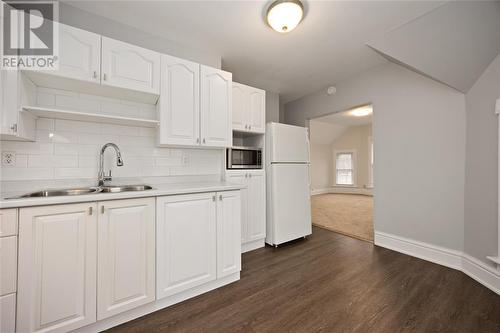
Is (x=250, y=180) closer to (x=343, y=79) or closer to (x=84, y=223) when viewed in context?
(x=84, y=223)

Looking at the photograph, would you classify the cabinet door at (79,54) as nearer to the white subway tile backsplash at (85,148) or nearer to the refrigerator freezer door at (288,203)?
the white subway tile backsplash at (85,148)

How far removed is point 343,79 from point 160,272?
12.1 feet

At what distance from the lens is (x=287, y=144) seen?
2922mm

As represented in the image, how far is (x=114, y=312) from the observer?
138 cm

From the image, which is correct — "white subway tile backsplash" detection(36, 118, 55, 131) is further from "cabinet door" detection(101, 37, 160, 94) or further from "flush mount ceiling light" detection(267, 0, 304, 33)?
"flush mount ceiling light" detection(267, 0, 304, 33)

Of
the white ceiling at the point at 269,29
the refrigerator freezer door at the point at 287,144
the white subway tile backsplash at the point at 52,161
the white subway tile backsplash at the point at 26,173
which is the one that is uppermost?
the white ceiling at the point at 269,29

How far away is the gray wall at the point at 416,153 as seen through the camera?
2.19 meters

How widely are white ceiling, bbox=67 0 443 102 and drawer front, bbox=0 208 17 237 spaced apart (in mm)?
1860

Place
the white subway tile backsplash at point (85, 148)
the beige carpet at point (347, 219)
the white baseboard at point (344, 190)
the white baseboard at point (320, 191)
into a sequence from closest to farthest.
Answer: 1. the white subway tile backsplash at point (85, 148)
2. the beige carpet at point (347, 219)
3. the white baseboard at point (344, 190)
4. the white baseboard at point (320, 191)

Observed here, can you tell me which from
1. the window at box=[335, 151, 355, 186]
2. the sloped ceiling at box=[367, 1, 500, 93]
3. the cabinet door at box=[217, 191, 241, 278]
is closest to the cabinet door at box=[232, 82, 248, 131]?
the cabinet door at box=[217, 191, 241, 278]

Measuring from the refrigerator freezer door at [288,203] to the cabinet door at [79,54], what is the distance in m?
2.14

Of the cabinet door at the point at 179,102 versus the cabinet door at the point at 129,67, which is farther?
the cabinet door at the point at 179,102

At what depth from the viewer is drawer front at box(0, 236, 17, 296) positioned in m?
1.08

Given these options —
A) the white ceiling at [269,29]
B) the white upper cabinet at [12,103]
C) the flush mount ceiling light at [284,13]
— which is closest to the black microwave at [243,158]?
the white ceiling at [269,29]
